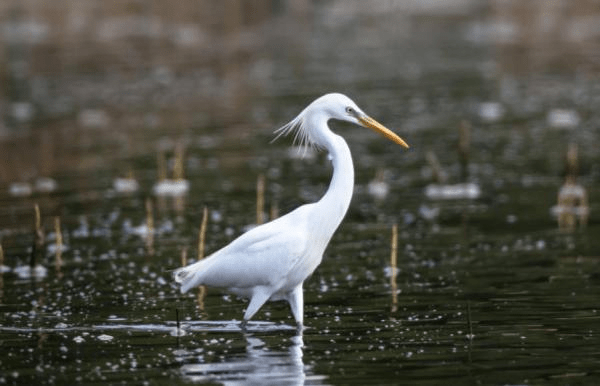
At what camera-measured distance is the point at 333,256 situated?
1516 centimetres

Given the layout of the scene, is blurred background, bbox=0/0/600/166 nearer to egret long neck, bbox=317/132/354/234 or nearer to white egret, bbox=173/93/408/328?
white egret, bbox=173/93/408/328

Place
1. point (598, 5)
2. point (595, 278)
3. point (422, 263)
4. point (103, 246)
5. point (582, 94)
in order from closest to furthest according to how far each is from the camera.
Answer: point (595, 278) < point (422, 263) < point (103, 246) < point (582, 94) < point (598, 5)

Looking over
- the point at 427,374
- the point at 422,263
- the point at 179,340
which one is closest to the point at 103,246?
the point at 422,263

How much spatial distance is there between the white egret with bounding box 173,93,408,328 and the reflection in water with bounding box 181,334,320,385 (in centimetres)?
76

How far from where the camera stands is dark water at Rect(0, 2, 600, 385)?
10148mm

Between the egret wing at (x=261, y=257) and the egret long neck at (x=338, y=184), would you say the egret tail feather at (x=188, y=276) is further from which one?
the egret long neck at (x=338, y=184)

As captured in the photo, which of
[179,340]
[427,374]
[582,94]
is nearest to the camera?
[427,374]

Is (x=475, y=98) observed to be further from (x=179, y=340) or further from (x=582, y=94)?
(x=179, y=340)

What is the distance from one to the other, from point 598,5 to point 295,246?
4742 centimetres

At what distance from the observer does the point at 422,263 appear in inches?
569

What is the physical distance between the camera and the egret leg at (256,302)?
1131 cm

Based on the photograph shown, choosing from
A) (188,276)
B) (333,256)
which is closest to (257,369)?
(188,276)

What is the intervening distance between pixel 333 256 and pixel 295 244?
3967 mm

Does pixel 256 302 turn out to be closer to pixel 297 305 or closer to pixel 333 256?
pixel 297 305
